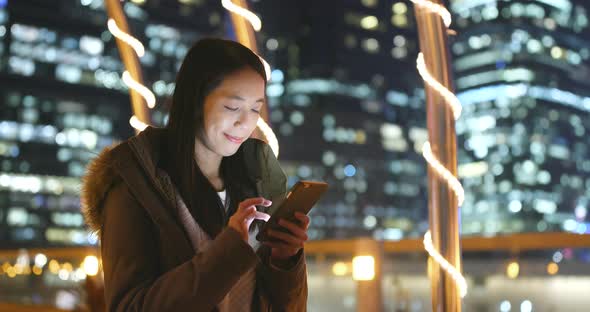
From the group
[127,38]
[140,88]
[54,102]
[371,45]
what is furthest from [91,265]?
[371,45]

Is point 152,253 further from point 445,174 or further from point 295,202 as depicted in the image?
point 445,174

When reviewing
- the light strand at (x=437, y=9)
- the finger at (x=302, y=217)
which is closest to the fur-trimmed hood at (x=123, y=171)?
the finger at (x=302, y=217)

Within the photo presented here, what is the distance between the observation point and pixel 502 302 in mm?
3164

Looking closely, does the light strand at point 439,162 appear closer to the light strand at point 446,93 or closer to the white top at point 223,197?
the light strand at point 446,93

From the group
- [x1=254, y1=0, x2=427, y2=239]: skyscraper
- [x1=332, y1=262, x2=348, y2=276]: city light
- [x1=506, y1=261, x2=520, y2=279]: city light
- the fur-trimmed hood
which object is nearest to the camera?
the fur-trimmed hood

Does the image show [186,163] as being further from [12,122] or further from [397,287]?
[12,122]

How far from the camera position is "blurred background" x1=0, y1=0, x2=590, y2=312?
52.3 metres

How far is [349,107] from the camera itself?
232 ft

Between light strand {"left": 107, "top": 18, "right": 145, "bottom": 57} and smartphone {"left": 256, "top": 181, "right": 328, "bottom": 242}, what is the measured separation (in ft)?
11.6

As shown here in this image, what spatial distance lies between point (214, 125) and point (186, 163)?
8cm

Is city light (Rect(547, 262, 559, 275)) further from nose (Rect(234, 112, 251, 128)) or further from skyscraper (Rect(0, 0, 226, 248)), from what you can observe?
skyscraper (Rect(0, 0, 226, 248))

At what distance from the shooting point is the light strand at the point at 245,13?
3367 millimetres

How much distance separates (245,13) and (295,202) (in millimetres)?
2465

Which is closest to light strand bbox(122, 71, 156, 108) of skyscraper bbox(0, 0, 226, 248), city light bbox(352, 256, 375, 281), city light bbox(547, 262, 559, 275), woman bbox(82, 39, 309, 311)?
city light bbox(352, 256, 375, 281)
